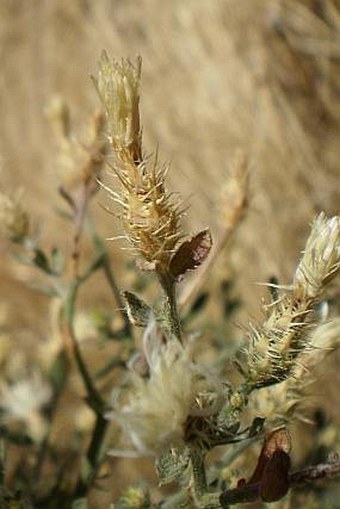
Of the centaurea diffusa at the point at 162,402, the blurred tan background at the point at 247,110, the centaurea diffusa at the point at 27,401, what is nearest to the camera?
the centaurea diffusa at the point at 162,402

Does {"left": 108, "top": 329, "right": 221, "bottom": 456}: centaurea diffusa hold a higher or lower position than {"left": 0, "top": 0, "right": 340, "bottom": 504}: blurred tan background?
lower

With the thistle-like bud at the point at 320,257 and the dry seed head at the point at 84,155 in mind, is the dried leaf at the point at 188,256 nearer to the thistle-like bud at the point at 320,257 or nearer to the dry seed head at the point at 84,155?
the thistle-like bud at the point at 320,257

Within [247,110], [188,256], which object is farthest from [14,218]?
[247,110]

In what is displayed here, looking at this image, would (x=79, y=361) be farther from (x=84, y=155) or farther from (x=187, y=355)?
(x=187, y=355)

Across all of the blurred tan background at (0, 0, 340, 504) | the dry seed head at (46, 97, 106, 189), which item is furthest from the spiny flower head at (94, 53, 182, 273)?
the blurred tan background at (0, 0, 340, 504)

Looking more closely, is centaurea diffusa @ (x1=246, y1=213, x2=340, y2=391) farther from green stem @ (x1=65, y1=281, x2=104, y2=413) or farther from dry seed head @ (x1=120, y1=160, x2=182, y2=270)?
green stem @ (x1=65, y1=281, x2=104, y2=413)

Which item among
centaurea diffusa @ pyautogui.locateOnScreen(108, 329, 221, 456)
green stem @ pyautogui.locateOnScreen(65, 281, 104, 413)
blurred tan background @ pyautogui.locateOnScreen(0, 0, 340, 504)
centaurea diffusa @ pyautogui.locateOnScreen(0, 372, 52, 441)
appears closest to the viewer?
centaurea diffusa @ pyautogui.locateOnScreen(108, 329, 221, 456)

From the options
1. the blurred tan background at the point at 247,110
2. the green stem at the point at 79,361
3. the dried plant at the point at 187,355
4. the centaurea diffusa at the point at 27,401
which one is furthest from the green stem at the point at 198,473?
the blurred tan background at the point at 247,110
